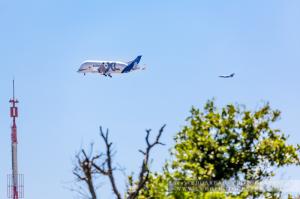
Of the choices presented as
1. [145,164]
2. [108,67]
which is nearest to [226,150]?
[145,164]

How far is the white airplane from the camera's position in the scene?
163000 mm

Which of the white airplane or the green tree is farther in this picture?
the white airplane

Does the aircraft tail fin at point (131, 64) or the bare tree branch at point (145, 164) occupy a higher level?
the aircraft tail fin at point (131, 64)

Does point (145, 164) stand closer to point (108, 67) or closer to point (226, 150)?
point (226, 150)

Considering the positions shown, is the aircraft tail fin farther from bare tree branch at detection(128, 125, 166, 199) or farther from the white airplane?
bare tree branch at detection(128, 125, 166, 199)

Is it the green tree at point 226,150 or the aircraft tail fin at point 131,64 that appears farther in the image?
the aircraft tail fin at point 131,64

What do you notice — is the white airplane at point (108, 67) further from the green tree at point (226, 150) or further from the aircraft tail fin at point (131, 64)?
the green tree at point (226, 150)

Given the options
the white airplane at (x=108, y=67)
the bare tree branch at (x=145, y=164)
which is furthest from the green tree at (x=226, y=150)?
the white airplane at (x=108, y=67)

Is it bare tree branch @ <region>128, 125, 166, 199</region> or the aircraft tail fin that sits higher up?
the aircraft tail fin

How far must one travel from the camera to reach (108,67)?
168625 millimetres

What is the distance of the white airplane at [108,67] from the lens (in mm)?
163000

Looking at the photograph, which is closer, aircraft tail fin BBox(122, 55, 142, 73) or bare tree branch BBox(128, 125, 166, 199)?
bare tree branch BBox(128, 125, 166, 199)

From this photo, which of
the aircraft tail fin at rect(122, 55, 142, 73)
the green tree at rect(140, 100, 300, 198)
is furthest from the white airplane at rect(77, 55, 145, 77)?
the green tree at rect(140, 100, 300, 198)

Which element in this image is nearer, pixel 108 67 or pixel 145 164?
pixel 145 164
